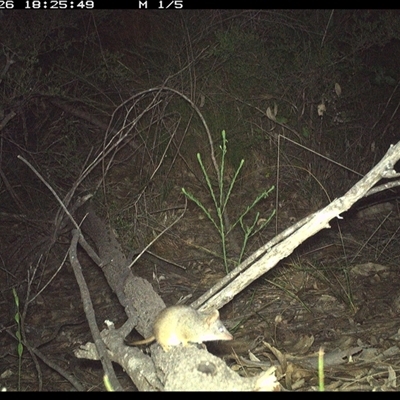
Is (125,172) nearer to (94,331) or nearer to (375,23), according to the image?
(375,23)

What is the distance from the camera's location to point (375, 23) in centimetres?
515

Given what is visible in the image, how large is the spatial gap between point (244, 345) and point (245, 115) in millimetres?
2861

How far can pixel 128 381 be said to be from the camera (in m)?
3.40

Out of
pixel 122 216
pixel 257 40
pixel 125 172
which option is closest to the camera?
pixel 122 216

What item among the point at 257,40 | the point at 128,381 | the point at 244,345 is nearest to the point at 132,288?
the point at 128,381

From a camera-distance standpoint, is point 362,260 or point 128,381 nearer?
point 128,381

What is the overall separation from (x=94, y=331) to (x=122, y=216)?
7.06 feet

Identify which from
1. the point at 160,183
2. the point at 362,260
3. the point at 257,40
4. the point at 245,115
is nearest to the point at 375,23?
the point at 257,40

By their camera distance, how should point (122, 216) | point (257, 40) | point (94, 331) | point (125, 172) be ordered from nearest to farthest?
→ 1. point (94, 331)
2. point (122, 216)
3. point (257, 40)
4. point (125, 172)

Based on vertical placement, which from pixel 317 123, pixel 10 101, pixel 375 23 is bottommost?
pixel 317 123

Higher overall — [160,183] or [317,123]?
[317,123]

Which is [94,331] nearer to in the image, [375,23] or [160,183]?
[160,183]

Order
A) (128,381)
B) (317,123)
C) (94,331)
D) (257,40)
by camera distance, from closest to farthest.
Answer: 1. (94,331)
2. (128,381)
3. (257,40)
4. (317,123)

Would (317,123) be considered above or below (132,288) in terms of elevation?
A: above
